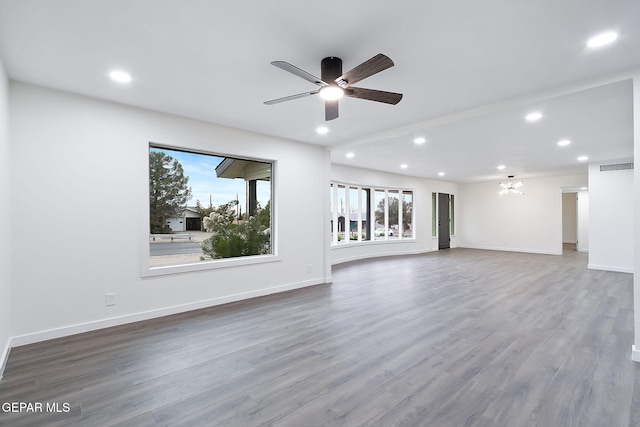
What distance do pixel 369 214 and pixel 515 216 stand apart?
5584 mm

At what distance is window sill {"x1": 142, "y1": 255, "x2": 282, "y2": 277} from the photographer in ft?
12.7

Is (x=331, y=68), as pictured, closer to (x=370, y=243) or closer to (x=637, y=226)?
(x=637, y=226)

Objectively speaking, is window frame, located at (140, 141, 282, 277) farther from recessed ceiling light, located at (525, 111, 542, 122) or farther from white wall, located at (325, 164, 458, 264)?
recessed ceiling light, located at (525, 111, 542, 122)

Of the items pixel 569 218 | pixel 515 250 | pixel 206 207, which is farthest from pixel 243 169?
pixel 569 218

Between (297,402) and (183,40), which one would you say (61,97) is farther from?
(297,402)

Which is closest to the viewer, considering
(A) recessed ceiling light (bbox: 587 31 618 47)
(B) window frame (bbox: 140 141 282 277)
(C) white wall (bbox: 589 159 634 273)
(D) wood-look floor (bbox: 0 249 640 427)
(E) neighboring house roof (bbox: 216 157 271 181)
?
(D) wood-look floor (bbox: 0 249 640 427)

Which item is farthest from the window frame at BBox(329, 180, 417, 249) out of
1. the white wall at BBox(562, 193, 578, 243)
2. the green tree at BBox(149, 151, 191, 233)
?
the white wall at BBox(562, 193, 578, 243)

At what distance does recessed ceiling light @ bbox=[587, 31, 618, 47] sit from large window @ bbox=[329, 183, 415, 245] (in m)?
6.40

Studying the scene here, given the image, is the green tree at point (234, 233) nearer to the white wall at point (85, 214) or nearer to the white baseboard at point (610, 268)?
the white wall at point (85, 214)

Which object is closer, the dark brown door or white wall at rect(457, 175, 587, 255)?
white wall at rect(457, 175, 587, 255)

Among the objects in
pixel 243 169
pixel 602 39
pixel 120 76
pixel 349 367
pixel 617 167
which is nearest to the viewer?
pixel 602 39

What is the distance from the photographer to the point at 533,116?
4.14m

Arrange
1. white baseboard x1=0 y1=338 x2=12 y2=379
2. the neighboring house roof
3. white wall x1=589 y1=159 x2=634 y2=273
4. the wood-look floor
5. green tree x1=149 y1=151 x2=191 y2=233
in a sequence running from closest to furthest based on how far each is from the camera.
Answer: the wood-look floor → white baseboard x1=0 y1=338 x2=12 y2=379 → green tree x1=149 y1=151 x2=191 y2=233 → the neighboring house roof → white wall x1=589 y1=159 x2=634 y2=273

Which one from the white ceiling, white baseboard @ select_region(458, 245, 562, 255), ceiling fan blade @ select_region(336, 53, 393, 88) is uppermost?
the white ceiling
